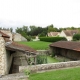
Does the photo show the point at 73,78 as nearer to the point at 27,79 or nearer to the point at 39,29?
the point at 27,79

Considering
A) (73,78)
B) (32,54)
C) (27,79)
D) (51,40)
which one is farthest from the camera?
(51,40)

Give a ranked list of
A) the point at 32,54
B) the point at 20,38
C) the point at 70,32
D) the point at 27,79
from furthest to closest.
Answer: the point at 70,32 < the point at 20,38 < the point at 32,54 < the point at 27,79

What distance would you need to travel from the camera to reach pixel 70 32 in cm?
7212

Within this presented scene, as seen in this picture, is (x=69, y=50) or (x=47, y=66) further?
(x=69, y=50)

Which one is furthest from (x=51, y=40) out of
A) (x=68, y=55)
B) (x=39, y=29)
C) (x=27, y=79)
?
(x=39, y=29)

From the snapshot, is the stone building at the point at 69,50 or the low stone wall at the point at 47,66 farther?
the stone building at the point at 69,50

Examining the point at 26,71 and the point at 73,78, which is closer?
the point at 73,78

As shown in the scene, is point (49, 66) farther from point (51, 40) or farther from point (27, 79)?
point (51, 40)

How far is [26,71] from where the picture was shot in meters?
12.4

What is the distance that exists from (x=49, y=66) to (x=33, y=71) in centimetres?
163

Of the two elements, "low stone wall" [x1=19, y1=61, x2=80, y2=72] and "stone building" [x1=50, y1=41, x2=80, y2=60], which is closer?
"low stone wall" [x1=19, y1=61, x2=80, y2=72]

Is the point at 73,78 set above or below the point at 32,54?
below

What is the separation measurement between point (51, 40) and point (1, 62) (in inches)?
1842

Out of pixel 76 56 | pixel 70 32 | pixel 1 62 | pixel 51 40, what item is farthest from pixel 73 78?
pixel 70 32
